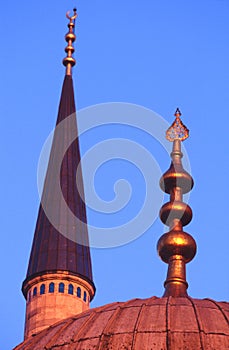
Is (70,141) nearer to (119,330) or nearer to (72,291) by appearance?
(72,291)

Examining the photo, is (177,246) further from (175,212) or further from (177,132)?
(177,132)

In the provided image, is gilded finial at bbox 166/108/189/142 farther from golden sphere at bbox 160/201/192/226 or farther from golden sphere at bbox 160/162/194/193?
A: golden sphere at bbox 160/201/192/226

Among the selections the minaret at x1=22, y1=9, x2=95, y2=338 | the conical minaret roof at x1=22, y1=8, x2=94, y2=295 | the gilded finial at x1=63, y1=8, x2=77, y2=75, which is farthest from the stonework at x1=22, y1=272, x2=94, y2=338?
the gilded finial at x1=63, y1=8, x2=77, y2=75

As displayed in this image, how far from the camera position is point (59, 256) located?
49938mm

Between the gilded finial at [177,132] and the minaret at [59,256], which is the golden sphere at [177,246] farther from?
the minaret at [59,256]

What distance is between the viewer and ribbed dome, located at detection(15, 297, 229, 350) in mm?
21266

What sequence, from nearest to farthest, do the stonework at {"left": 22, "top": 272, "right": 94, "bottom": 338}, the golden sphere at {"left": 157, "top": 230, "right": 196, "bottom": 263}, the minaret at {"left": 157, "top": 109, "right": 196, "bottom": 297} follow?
1. the minaret at {"left": 157, "top": 109, "right": 196, "bottom": 297}
2. the golden sphere at {"left": 157, "top": 230, "right": 196, "bottom": 263}
3. the stonework at {"left": 22, "top": 272, "right": 94, "bottom": 338}

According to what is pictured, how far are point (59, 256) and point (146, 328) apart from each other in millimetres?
28450

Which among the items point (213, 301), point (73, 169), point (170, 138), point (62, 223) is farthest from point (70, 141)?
point (213, 301)

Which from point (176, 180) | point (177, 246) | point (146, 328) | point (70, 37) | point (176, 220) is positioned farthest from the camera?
point (70, 37)

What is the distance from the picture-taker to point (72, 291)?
49.8 metres

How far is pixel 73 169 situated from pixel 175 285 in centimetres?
2837

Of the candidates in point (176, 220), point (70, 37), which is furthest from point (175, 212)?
point (70, 37)

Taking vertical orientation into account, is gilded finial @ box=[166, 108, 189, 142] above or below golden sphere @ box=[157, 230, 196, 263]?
above
